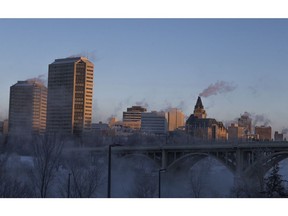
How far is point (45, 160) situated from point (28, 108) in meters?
7.66

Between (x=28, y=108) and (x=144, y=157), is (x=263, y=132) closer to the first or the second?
(x=144, y=157)

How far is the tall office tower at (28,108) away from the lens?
29.9 meters

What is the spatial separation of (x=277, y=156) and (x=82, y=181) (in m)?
9.68

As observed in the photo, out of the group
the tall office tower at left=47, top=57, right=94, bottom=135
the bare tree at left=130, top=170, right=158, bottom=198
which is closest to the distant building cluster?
the tall office tower at left=47, top=57, right=94, bottom=135

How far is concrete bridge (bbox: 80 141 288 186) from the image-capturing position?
874 inches

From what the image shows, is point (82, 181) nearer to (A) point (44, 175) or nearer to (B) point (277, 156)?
(A) point (44, 175)

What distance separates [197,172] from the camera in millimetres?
27984

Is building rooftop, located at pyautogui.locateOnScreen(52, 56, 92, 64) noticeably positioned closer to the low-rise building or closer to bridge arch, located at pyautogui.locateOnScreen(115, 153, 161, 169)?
bridge arch, located at pyautogui.locateOnScreen(115, 153, 161, 169)

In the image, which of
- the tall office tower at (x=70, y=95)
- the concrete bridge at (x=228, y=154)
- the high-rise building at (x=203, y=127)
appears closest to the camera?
the concrete bridge at (x=228, y=154)

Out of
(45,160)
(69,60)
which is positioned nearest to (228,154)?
(45,160)

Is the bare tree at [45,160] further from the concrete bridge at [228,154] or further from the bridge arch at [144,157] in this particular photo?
the bridge arch at [144,157]

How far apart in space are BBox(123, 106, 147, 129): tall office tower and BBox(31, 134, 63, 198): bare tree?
5208 millimetres

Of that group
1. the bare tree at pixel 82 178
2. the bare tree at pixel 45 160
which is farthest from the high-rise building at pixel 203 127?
the bare tree at pixel 45 160
